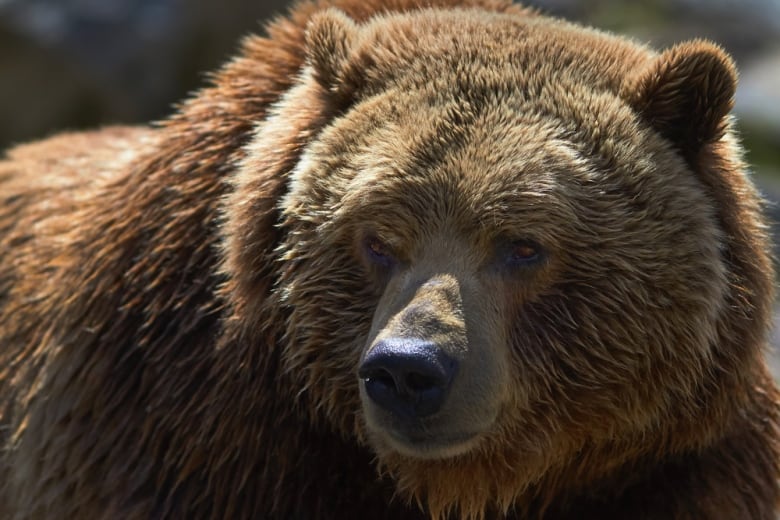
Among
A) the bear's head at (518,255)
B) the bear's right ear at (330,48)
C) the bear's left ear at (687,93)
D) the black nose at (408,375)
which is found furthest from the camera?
the bear's right ear at (330,48)

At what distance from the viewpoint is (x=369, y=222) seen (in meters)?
4.32

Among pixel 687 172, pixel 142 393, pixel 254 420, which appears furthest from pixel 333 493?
pixel 687 172

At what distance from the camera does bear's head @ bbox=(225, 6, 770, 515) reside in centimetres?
420

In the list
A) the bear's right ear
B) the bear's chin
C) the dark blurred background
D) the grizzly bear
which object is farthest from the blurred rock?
the bear's chin

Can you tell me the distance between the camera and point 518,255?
4.25 meters

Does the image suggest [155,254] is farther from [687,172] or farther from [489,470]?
[687,172]

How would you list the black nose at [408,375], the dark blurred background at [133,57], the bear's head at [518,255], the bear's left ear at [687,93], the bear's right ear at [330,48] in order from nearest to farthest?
the black nose at [408,375] < the bear's head at [518,255] < the bear's left ear at [687,93] < the bear's right ear at [330,48] < the dark blurred background at [133,57]

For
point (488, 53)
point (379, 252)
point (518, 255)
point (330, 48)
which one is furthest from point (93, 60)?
point (518, 255)

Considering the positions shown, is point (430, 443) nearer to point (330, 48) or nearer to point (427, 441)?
point (427, 441)

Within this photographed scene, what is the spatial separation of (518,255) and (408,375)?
2.06 feet

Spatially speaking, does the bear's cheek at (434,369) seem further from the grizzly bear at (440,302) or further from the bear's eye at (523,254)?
the bear's eye at (523,254)

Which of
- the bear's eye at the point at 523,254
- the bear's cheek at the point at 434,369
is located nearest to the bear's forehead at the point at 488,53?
the bear's eye at the point at 523,254

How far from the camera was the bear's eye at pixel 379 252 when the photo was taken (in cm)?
432

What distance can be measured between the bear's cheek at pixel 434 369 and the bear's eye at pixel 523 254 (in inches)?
6.0
